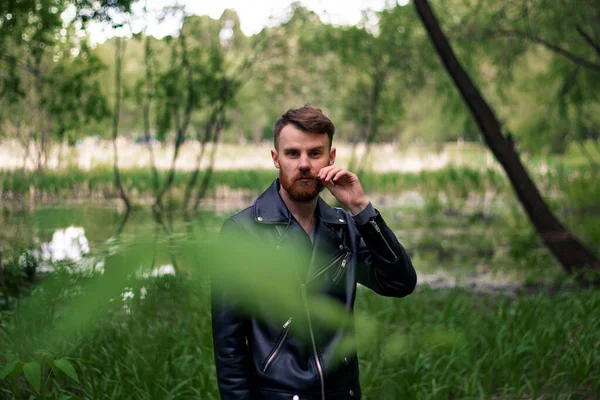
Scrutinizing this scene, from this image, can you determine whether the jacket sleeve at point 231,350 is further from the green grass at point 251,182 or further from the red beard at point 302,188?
the green grass at point 251,182

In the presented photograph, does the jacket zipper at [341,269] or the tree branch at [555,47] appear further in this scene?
the tree branch at [555,47]

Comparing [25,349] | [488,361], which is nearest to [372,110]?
[488,361]

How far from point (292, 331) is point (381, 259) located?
386 mm

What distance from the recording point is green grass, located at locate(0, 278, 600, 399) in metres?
3.67

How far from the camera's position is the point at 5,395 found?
324 centimetres

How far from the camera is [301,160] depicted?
1.76 metres

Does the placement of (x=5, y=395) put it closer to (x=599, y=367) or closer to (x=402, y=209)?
(x=599, y=367)

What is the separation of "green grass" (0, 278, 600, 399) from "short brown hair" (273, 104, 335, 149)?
61.0 inches

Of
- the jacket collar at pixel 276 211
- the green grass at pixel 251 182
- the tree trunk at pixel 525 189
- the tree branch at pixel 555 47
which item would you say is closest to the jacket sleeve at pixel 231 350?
the jacket collar at pixel 276 211

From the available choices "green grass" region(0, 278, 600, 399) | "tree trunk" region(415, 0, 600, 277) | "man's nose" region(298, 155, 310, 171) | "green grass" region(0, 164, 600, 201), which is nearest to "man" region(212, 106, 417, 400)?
"man's nose" region(298, 155, 310, 171)

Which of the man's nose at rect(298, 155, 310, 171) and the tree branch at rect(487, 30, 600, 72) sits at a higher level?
the tree branch at rect(487, 30, 600, 72)

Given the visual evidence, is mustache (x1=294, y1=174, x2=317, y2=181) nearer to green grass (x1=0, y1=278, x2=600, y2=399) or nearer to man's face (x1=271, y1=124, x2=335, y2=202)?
man's face (x1=271, y1=124, x2=335, y2=202)

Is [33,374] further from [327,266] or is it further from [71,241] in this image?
[71,241]

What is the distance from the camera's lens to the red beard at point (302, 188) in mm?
1753
